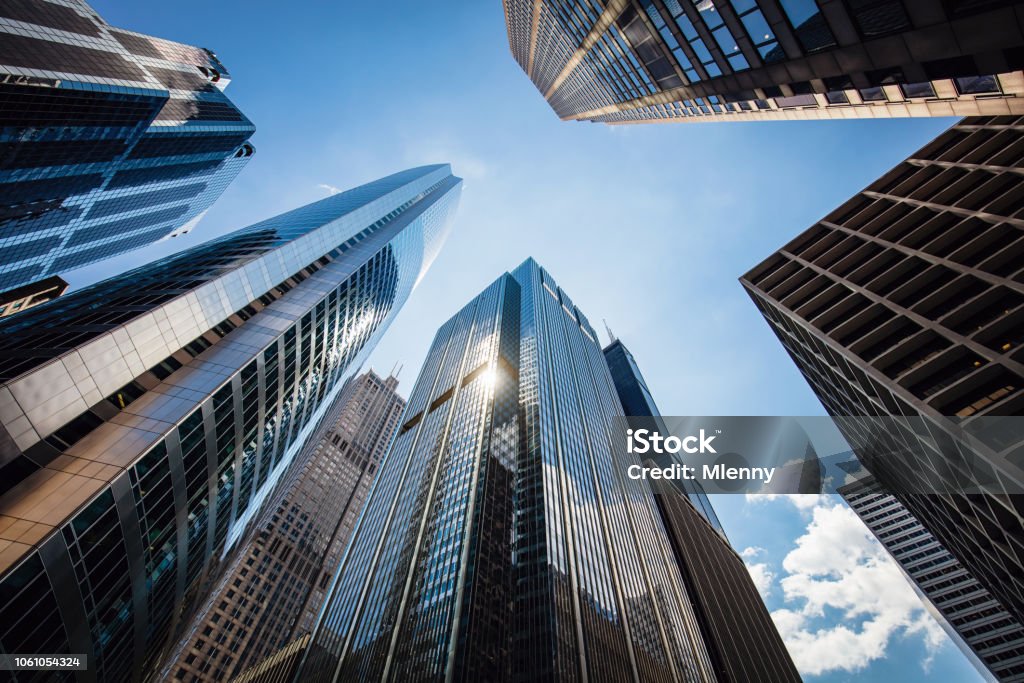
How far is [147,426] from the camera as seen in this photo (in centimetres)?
2919

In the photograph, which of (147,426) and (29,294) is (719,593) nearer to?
(147,426)

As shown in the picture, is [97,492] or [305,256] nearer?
[97,492]

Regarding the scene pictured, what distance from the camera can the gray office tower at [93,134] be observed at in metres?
51.2

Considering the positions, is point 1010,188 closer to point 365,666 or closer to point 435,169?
point 365,666

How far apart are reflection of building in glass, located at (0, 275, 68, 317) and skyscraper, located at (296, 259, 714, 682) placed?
261 feet

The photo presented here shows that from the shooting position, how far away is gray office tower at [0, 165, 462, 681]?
913 inches

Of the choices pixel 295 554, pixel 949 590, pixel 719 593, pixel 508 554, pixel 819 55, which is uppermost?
pixel 295 554

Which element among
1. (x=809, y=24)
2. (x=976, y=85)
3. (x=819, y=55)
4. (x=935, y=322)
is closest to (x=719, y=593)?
(x=935, y=322)

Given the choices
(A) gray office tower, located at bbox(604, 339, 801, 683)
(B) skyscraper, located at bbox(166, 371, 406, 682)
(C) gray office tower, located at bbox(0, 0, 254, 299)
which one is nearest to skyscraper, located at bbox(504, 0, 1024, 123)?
(C) gray office tower, located at bbox(0, 0, 254, 299)

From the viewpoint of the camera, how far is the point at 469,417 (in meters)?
99.4

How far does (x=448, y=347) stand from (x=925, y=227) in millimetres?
134917

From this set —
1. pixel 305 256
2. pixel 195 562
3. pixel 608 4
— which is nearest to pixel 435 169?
pixel 305 256

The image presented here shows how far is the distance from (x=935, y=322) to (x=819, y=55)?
21.8 metres

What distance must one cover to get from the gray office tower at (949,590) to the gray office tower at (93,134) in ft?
488
